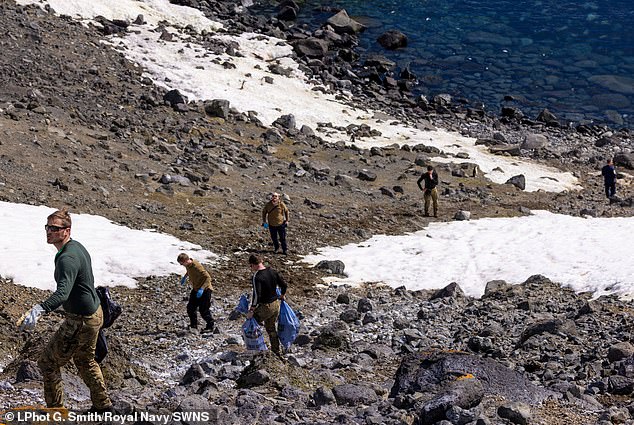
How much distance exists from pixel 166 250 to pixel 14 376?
8.82 metres

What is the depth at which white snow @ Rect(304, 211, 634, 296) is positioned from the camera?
2103 cm

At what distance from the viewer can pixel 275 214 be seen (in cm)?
2147

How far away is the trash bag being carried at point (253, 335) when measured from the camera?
13328 mm

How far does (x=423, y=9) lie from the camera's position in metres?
59.8

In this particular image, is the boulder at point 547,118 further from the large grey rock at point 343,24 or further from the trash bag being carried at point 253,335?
the trash bag being carried at point 253,335

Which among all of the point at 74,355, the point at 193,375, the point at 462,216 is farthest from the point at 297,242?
the point at 74,355

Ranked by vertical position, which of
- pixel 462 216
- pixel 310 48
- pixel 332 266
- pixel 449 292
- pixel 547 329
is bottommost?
pixel 310 48

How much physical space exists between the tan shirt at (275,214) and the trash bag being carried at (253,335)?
26.6ft

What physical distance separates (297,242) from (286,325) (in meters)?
9.76

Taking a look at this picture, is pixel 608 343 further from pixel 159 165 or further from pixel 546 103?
pixel 546 103

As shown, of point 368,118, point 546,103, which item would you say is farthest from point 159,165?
point 546,103

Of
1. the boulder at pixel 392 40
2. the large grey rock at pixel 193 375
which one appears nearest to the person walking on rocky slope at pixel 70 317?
the large grey rock at pixel 193 375

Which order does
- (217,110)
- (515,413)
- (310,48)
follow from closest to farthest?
1. (515,413)
2. (217,110)
3. (310,48)

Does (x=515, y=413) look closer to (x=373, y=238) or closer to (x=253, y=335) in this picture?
(x=253, y=335)
